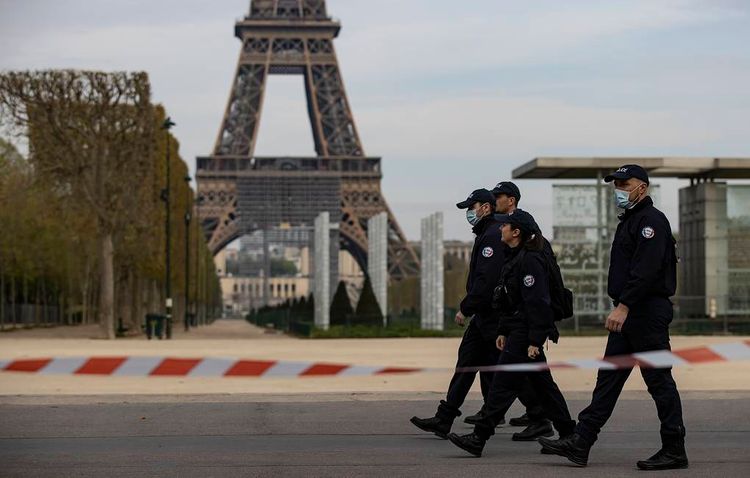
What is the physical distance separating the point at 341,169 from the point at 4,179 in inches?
2184

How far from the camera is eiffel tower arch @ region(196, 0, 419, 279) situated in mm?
104188

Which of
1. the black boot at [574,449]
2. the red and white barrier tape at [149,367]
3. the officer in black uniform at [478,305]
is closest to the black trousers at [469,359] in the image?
the officer in black uniform at [478,305]

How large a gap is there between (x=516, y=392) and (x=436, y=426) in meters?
1.18

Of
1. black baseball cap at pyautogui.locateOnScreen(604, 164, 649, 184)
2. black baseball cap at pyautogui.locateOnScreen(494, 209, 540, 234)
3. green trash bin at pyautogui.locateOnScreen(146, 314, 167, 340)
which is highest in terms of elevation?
black baseball cap at pyautogui.locateOnScreen(604, 164, 649, 184)

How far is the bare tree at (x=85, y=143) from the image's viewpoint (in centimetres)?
3819

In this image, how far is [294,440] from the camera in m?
10.4

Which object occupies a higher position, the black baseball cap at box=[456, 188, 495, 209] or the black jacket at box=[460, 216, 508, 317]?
the black baseball cap at box=[456, 188, 495, 209]

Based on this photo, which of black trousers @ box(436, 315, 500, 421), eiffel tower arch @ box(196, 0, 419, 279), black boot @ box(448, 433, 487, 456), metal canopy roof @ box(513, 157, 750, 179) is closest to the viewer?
black boot @ box(448, 433, 487, 456)

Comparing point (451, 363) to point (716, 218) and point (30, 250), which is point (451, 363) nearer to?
point (716, 218)

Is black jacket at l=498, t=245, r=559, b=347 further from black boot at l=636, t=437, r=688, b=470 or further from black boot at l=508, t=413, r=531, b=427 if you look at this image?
black boot at l=508, t=413, r=531, b=427

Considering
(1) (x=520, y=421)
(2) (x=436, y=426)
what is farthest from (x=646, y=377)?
(1) (x=520, y=421)

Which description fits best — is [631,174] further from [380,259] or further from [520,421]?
[380,259]

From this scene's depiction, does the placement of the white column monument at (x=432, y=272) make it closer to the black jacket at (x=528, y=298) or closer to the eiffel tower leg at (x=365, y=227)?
the black jacket at (x=528, y=298)

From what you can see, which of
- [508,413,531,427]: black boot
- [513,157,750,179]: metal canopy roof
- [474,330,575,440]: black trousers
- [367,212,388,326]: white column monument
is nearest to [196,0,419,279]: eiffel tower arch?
[367,212,388,326]: white column monument
